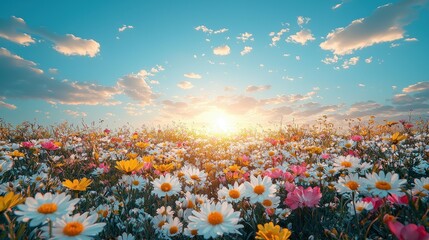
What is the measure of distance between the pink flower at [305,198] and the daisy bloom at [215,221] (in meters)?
0.79

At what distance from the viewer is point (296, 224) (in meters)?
2.67

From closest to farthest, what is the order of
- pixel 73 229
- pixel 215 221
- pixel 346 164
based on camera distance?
pixel 73 229
pixel 215 221
pixel 346 164

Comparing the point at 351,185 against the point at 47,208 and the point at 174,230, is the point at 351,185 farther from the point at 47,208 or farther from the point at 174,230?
the point at 47,208

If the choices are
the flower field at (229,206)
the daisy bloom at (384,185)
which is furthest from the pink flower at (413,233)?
the daisy bloom at (384,185)

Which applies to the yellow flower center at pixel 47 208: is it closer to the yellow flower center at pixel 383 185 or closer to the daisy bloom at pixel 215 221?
the daisy bloom at pixel 215 221

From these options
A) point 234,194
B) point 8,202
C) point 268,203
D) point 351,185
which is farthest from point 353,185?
point 8,202

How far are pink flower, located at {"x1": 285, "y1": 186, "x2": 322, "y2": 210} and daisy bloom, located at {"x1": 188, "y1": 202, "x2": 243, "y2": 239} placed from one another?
0.79 metres

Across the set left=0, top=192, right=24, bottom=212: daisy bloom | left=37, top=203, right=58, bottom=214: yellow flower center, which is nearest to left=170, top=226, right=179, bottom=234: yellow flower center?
left=37, top=203, right=58, bottom=214: yellow flower center

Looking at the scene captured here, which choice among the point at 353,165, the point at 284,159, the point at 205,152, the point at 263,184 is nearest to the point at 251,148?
the point at 205,152

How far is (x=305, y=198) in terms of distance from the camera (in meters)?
2.33

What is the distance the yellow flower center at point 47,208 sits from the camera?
1.60 meters

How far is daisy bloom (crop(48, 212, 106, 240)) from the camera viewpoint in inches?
60.8

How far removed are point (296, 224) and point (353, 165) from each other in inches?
33.4

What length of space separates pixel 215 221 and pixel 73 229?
2.71 ft
